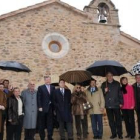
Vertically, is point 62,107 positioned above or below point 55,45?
below

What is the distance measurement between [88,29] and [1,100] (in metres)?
7.49

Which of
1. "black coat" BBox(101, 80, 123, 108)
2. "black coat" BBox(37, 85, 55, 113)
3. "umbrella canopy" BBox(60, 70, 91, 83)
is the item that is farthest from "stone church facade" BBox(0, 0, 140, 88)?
"black coat" BBox(101, 80, 123, 108)

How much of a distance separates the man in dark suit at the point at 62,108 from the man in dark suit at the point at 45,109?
0.17m

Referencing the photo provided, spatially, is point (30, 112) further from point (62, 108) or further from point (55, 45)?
point (55, 45)

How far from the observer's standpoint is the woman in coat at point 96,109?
270 inches

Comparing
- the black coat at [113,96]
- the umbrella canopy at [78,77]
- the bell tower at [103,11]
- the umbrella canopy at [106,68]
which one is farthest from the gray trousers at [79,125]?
the bell tower at [103,11]

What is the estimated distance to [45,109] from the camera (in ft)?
21.3

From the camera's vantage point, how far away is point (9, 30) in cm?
1160

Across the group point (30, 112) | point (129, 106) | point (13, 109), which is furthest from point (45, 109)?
point (129, 106)

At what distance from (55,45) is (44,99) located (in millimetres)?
5967

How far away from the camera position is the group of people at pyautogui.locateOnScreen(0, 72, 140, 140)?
20.6 feet

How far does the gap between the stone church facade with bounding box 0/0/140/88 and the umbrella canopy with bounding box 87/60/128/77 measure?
4.40 m

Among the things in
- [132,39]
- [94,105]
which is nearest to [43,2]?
[132,39]

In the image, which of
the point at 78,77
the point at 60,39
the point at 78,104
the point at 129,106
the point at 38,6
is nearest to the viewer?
the point at 129,106
